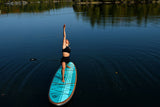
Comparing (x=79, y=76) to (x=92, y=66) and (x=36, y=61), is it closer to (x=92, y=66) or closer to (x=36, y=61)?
(x=92, y=66)

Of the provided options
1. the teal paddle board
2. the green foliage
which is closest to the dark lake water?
the teal paddle board

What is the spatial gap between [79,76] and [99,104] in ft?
13.8

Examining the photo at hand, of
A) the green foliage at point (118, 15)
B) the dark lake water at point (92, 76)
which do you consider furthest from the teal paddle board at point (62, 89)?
the green foliage at point (118, 15)

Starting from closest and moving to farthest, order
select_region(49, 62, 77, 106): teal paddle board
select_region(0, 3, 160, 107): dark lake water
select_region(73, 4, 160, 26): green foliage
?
select_region(49, 62, 77, 106): teal paddle board < select_region(0, 3, 160, 107): dark lake water < select_region(73, 4, 160, 26): green foliage

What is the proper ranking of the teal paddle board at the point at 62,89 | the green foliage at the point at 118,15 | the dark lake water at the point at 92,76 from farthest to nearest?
the green foliage at the point at 118,15 → the dark lake water at the point at 92,76 → the teal paddle board at the point at 62,89

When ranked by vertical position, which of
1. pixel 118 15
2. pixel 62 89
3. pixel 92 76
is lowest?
pixel 92 76

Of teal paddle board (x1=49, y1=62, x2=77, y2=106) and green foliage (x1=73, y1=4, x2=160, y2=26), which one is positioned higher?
green foliage (x1=73, y1=4, x2=160, y2=26)

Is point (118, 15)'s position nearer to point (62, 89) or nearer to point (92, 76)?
point (92, 76)

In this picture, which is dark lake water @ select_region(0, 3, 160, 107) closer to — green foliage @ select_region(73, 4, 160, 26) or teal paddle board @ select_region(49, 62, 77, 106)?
teal paddle board @ select_region(49, 62, 77, 106)

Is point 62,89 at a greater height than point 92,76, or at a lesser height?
greater

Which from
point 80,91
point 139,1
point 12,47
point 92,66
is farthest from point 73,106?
point 139,1

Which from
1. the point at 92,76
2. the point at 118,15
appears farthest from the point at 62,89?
the point at 118,15

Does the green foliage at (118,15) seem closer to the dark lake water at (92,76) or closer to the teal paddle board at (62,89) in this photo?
the dark lake water at (92,76)

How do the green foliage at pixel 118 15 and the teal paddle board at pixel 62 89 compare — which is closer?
the teal paddle board at pixel 62 89
